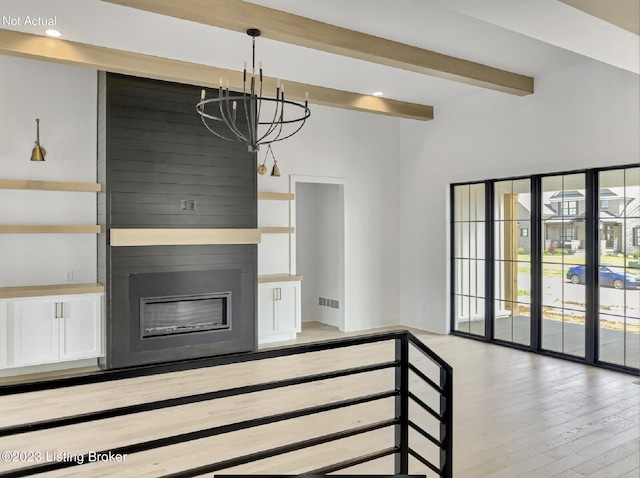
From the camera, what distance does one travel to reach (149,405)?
5.37 ft

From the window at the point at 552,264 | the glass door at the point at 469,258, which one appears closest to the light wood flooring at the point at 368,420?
the window at the point at 552,264

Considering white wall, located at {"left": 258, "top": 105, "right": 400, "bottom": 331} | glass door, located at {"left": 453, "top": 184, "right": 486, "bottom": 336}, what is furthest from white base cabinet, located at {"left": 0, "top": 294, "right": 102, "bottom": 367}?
glass door, located at {"left": 453, "top": 184, "right": 486, "bottom": 336}

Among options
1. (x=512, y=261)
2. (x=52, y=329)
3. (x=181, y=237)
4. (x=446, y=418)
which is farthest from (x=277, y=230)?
(x=446, y=418)

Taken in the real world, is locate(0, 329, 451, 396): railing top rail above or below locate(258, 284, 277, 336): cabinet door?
above

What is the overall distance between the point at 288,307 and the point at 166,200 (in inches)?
84.4

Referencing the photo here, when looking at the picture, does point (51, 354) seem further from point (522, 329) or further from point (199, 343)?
point (522, 329)

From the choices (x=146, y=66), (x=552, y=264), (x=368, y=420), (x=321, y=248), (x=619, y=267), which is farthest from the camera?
(x=321, y=248)

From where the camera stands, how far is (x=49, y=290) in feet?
16.5

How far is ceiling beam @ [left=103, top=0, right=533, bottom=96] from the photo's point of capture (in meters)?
3.57

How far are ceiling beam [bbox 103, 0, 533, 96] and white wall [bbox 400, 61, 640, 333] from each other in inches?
23.8

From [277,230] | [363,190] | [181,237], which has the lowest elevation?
[181,237]

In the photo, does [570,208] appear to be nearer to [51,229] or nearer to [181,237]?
[181,237]

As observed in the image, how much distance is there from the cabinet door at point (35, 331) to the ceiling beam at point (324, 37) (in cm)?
311

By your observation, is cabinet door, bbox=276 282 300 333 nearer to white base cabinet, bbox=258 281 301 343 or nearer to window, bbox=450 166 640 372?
white base cabinet, bbox=258 281 301 343
